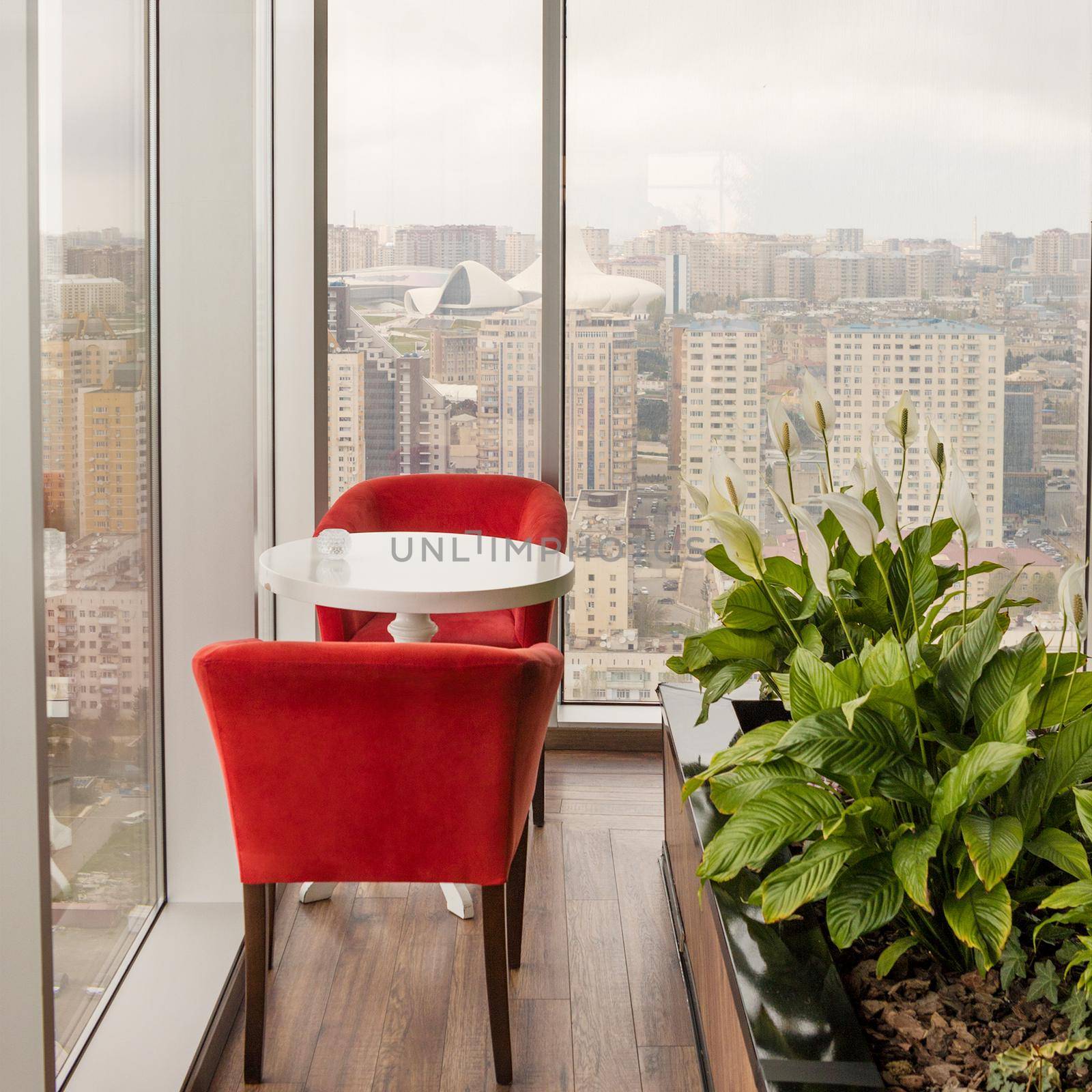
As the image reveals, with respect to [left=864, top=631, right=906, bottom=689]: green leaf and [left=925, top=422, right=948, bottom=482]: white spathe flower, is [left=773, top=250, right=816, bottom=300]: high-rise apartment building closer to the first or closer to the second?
[left=925, top=422, right=948, bottom=482]: white spathe flower

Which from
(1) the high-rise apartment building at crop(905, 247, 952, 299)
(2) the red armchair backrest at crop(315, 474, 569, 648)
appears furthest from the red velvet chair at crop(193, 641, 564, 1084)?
(1) the high-rise apartment building at crop(905, 247, 952, 299)

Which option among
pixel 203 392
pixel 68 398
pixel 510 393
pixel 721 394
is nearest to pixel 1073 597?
pixel 68 398

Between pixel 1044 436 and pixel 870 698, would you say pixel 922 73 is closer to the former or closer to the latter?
pixel 1044 436

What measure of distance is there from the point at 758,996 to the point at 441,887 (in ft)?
4.75

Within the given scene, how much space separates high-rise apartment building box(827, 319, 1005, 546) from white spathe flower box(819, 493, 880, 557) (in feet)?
8.02

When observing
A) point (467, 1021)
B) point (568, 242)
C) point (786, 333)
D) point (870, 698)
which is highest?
point (568, 242)

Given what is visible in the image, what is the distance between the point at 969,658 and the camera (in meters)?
1.29

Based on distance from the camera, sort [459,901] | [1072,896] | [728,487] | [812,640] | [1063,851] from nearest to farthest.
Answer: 1. [1072,896]
2. [1063,851]
3. [728,487]
4. [812,640]
5. [459,901]

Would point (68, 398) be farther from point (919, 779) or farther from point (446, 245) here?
point (446, 245)

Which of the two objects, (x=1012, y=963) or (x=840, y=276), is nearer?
(x=1012, y=963)

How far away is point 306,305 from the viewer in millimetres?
3283

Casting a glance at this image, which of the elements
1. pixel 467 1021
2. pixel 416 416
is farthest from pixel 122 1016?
pixel 416 416

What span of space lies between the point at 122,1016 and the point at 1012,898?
1.57 m

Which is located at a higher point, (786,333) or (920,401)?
(786,333)
